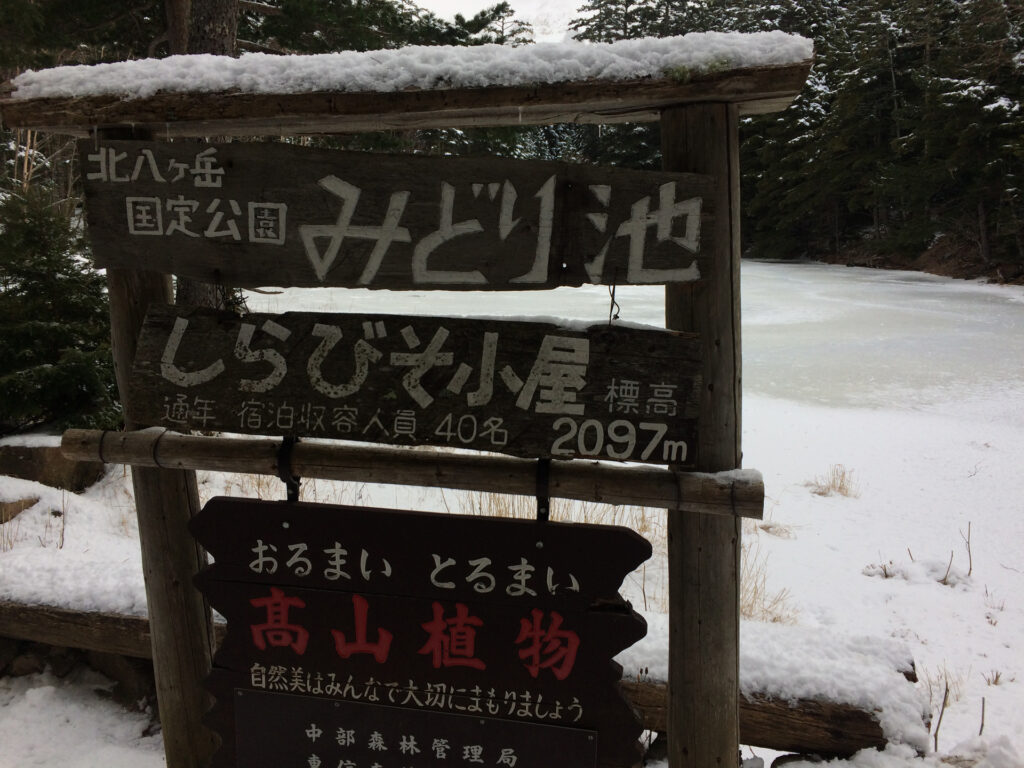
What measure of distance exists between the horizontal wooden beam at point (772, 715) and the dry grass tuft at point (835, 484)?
358 centimetres

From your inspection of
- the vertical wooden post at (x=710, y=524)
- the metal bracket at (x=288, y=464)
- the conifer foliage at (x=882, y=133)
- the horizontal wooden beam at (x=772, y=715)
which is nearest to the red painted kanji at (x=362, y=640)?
the metal bracket at (x=288, y=464)

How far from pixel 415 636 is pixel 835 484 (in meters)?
4.95

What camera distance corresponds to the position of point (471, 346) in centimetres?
176

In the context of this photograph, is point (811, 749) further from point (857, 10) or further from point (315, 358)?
point (857, 10)

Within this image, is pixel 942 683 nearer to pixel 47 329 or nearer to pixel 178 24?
pixel 47 329

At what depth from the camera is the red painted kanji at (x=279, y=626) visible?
6.54 feet

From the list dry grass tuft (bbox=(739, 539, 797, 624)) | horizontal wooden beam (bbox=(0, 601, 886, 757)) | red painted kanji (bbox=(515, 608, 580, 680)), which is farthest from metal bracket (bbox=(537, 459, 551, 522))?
dry grass tuft (bbox=(739, 539, 797, 624))

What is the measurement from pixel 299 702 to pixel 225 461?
0.78m

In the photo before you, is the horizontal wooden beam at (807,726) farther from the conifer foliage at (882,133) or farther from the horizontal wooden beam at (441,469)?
the conifer foliage at (882,133)

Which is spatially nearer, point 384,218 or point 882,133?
point 384,218

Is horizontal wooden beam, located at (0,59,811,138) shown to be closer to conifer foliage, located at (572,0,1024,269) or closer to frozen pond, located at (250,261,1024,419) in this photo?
frozen pond, located at (250,261,1024,419)

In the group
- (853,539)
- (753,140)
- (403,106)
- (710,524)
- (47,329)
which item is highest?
(753,140)

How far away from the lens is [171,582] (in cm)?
224

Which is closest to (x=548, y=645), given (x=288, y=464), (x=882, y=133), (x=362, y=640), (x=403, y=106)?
(x=362, y=640)
